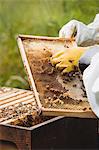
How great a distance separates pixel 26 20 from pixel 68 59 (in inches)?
134

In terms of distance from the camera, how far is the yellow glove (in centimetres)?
208

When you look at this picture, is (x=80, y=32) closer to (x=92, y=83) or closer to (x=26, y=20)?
(x=92, y=83)

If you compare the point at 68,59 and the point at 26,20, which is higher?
the point at 26,20

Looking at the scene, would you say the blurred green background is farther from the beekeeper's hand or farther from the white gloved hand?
the white gloved hand

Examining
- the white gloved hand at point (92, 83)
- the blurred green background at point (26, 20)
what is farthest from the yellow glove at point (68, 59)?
the blurred green background at point (26, 20)

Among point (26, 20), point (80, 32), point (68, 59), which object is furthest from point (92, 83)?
point (26, 20)

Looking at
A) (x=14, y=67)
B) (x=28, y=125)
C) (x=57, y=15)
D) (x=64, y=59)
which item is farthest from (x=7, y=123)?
(x=57, y=15)

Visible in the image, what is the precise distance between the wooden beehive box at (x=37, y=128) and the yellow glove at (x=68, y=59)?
230mm

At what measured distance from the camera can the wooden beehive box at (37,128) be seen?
6.26ft

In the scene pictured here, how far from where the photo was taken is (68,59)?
2.09m

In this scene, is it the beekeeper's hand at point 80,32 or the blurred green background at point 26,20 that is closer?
the beekeeper's hand at point 80,32

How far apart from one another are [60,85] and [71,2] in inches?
104

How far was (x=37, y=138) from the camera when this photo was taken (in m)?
1.92

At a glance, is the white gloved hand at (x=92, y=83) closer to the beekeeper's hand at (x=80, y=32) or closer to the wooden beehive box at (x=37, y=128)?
the wooden beehive box at (x=37, y=128)
